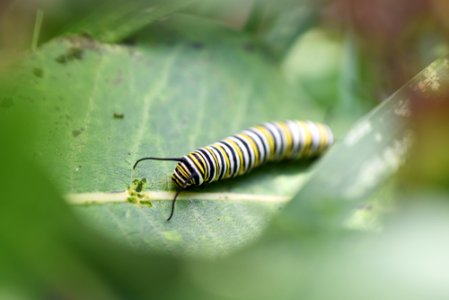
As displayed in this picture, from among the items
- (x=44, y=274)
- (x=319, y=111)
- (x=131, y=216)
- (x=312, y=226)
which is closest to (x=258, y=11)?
(x=319, y=111)

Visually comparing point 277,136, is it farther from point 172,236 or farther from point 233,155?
point 172,236

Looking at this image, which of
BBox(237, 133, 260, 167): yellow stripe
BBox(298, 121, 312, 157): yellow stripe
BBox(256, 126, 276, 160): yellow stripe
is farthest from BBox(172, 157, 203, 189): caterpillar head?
BBox(298, 121, 312, 157): yellow stripe

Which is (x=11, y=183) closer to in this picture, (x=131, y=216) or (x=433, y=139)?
(x=131, y=216)

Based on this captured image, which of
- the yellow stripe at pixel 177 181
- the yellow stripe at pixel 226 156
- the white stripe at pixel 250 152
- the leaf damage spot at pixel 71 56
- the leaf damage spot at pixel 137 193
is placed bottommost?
the leaf damage spot at pixel 137 193

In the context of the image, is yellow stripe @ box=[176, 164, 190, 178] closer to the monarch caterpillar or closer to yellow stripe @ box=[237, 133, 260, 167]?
the monarch caterpillar

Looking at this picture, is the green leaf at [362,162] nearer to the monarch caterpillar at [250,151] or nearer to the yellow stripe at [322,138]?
the monarch caterpillar at [250,151]

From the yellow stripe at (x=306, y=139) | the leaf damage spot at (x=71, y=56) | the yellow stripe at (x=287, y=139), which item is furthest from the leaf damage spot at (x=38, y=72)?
the yellow stripe at (x=306, y=139)

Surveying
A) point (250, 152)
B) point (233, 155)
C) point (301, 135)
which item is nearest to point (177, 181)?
point (233, 155)
